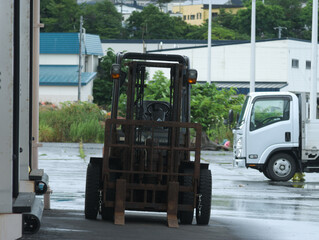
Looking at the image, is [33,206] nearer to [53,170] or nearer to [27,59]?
[27,59]

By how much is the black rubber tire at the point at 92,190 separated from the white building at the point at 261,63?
66229 mm

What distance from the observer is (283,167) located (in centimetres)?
2369

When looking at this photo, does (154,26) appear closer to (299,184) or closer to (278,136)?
(278,136)

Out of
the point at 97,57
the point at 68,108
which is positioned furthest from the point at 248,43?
the point at 68,108

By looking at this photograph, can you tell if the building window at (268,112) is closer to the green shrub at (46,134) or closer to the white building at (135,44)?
the green shrub at (46,134)

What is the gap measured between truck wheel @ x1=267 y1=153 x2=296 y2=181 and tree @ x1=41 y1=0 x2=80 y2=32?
93726 millimetres

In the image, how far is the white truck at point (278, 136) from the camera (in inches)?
919

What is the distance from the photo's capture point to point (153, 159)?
1244cm

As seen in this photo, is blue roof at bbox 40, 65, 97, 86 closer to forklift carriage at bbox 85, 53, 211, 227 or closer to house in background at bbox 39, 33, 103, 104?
house in background at bbox 39, 33, 103, 104

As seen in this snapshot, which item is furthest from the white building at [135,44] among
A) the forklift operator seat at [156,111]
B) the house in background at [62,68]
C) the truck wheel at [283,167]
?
the forklift operator seat at [156,111]

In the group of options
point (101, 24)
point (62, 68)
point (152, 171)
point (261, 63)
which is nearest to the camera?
point (152, 171)

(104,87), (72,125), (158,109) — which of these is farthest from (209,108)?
(104,87)

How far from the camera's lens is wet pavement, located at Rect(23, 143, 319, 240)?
1112 centimetres

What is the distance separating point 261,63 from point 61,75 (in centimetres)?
2195
